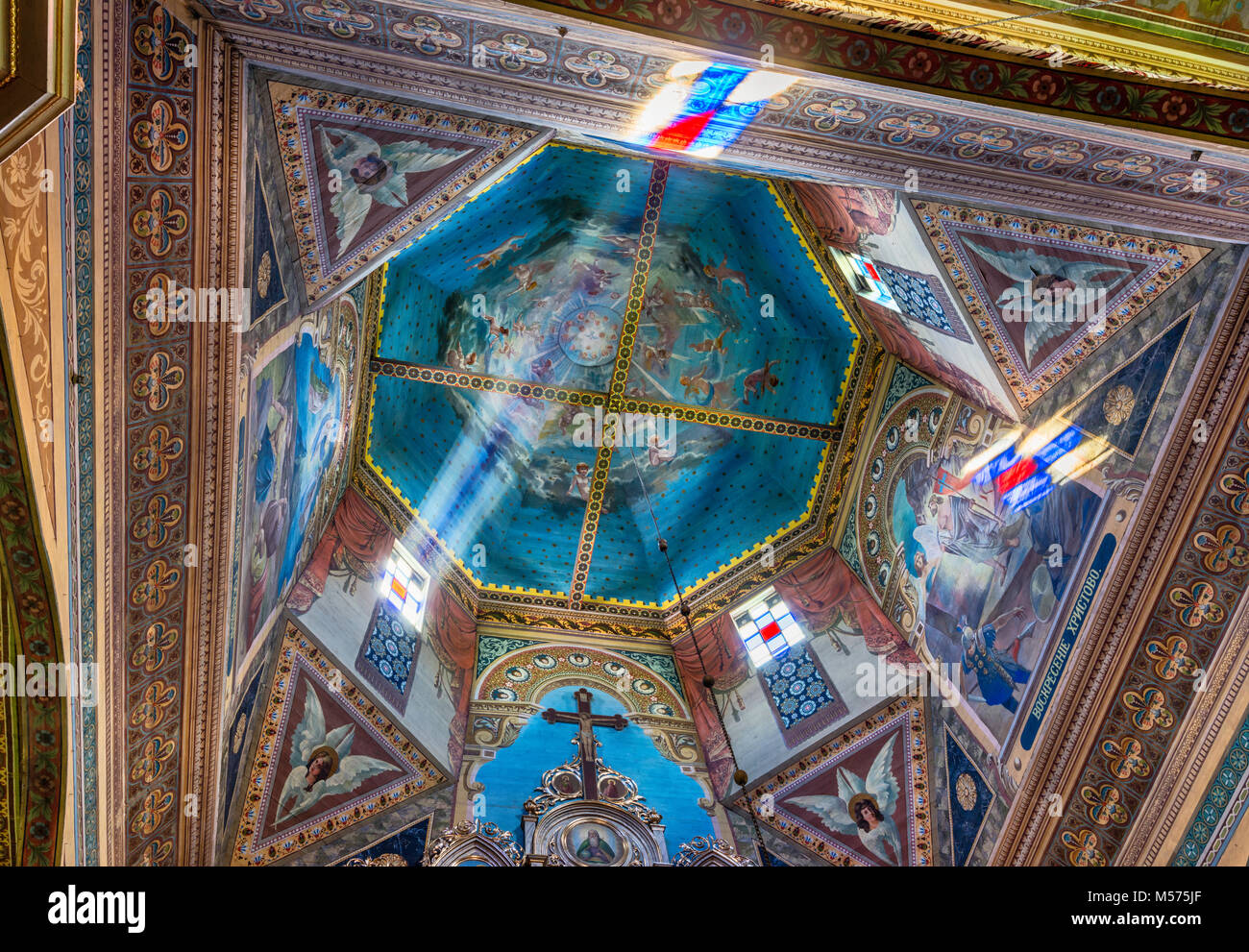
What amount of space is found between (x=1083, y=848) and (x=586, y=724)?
512 centimetres

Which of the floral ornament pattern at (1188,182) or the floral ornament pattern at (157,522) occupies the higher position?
the floral ornament pattern at (1188,182)

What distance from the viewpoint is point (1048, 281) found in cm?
894

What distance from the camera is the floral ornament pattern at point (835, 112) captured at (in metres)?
7.32

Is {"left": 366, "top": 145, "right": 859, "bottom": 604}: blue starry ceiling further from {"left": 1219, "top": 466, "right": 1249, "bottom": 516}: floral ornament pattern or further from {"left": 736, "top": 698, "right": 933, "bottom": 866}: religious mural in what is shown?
{"left": 1219, "top": 466, "right": 1249, "bottom": 516}: floral ornament pattern

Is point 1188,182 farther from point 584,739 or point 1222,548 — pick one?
point 584,739

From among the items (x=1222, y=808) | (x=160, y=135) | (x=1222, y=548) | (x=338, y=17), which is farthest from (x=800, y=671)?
(x=160, y=135)

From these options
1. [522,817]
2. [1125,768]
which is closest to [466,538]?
[522,817]

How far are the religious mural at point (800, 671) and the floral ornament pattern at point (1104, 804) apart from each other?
2.75 metres

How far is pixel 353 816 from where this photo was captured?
9820mm

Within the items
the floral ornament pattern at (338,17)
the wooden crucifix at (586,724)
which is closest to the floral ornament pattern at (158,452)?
the floral ornament pattern at (338,17)

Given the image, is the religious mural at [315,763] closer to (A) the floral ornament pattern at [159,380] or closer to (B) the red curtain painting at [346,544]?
(B) the red curtain painting at [346,544]

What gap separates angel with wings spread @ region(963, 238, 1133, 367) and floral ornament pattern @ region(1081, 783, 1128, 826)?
146 inches
